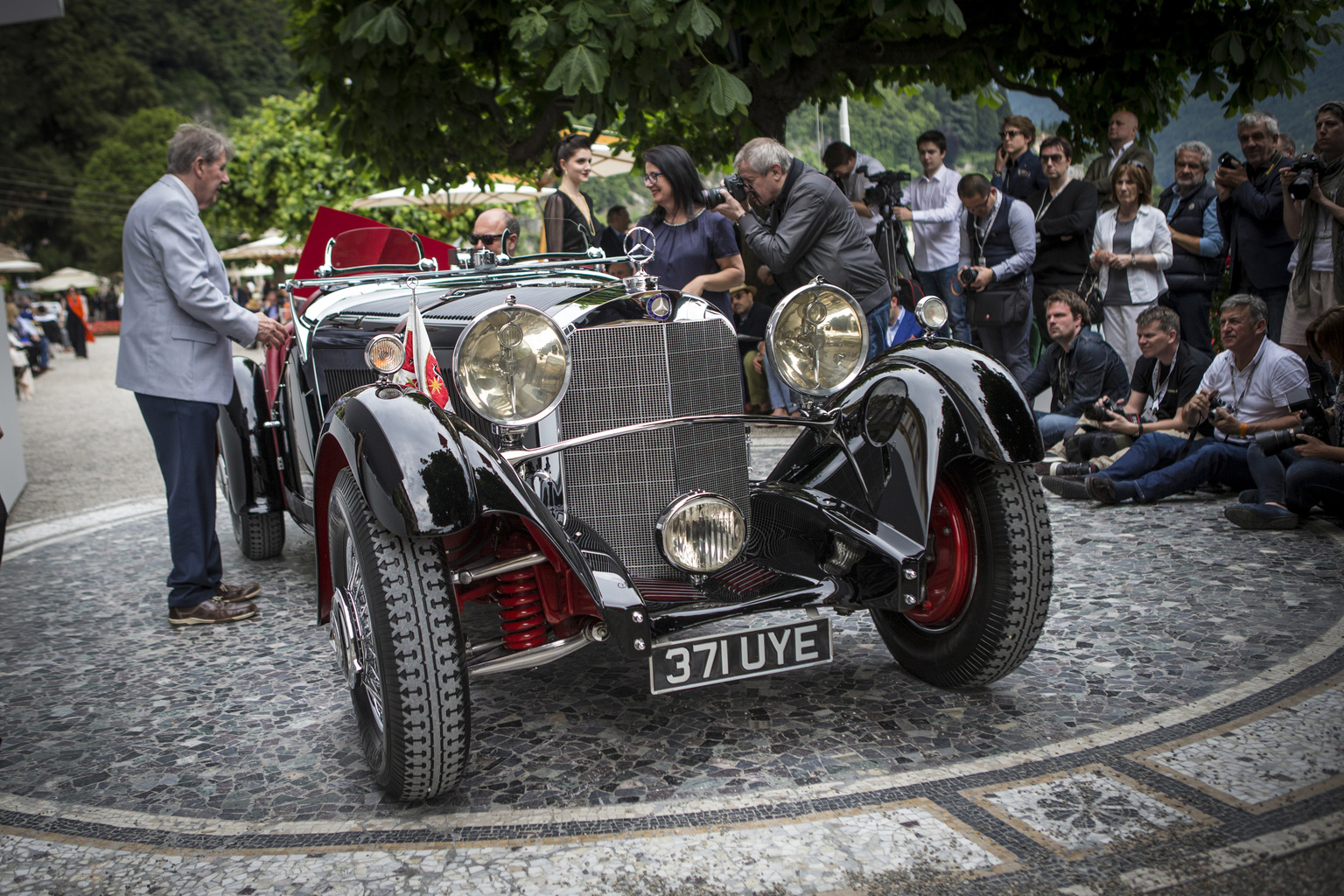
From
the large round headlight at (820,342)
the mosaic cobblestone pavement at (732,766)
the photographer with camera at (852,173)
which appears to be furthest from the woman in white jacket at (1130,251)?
the large round headlight at (820,342)

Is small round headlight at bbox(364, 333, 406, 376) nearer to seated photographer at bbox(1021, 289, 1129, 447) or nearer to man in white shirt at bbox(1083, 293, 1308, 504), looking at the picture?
man in white shirt at bbox(1083, 293, 1308, 504)

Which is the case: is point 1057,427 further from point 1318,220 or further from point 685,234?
point 685,234

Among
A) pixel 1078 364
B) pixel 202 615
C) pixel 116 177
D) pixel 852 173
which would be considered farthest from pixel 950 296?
pixel 116 177

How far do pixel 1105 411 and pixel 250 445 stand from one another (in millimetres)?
4514

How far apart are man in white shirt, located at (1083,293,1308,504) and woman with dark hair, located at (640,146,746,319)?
2.24 metres

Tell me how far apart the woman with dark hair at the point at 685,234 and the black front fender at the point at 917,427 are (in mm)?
1692

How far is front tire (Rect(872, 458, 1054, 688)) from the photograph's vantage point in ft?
9.29

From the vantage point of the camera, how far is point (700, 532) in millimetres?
2818

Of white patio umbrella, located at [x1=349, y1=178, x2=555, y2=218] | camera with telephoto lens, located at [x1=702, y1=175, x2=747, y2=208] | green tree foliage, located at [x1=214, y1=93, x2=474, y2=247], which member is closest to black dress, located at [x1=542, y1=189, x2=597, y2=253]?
camera with telephoto lens, located at [x1=702, y1=175, x2=747, y2=208]

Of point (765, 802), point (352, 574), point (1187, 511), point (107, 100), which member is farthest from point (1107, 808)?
point (107, 100)

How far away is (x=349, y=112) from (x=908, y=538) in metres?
7.43

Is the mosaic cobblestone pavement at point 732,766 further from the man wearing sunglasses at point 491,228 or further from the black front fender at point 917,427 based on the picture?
the man wearing sunglasses at point 491,228

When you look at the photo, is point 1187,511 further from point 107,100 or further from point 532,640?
point 107,100

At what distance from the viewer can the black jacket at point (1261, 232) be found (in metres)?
5.73
